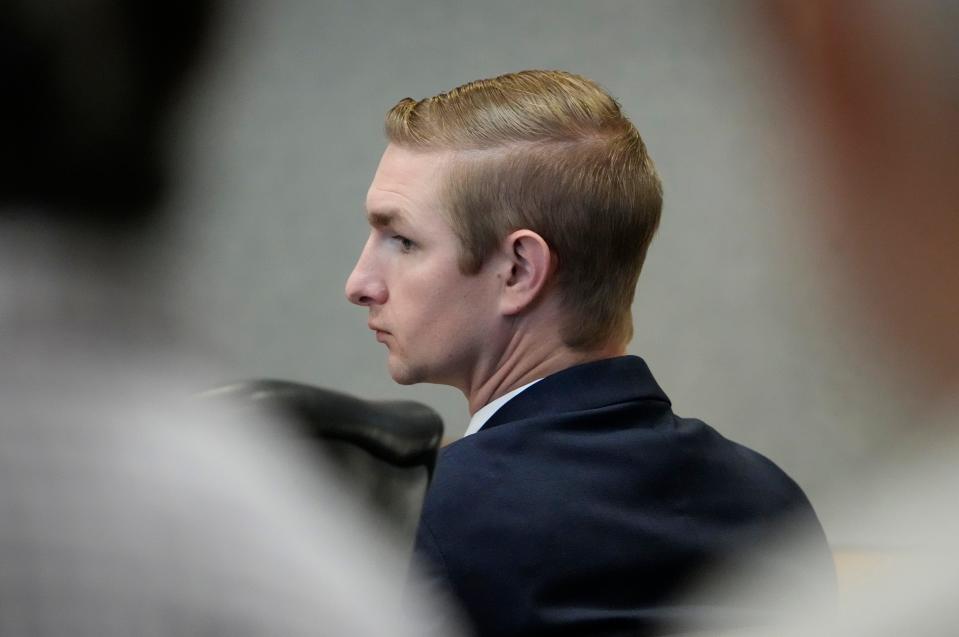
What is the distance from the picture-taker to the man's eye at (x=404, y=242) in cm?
55

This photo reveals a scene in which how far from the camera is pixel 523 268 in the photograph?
58 centimetres

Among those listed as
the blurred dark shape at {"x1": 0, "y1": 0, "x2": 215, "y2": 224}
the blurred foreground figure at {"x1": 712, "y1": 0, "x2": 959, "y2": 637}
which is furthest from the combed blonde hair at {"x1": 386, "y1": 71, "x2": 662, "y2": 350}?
the blurred dark shape at {"x1": 0, "y1": 0, "x2": 215, "y2": 224}

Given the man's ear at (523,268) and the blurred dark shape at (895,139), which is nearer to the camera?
the blurred dark shape at (895,139)

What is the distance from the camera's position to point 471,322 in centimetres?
59

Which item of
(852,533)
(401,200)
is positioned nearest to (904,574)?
(852,533)

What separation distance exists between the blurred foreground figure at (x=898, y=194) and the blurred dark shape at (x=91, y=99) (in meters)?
0.13

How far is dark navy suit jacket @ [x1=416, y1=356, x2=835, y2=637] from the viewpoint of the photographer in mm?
489

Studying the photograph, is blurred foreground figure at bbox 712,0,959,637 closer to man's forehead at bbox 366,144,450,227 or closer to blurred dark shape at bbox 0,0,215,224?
blurred dark shape at bbox 0,0,215,224

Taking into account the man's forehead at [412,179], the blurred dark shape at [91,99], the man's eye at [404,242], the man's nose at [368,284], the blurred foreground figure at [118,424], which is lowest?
the man's nose at [368,284]

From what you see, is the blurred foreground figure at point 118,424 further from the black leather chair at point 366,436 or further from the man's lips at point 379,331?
the man's lips at point 379,331

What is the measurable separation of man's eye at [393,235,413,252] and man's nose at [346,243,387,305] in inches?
0.6

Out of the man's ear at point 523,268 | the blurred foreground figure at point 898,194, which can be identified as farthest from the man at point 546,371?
the blurred foreground figure at point 898,194

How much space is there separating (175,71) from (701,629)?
0.34 metres

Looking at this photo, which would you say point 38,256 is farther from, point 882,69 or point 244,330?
point 882,69
